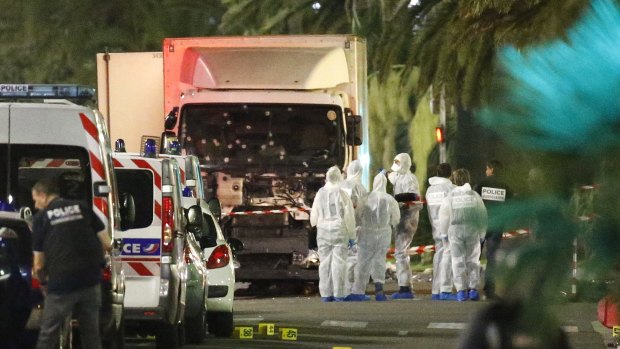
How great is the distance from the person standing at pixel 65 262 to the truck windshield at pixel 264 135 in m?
10.8

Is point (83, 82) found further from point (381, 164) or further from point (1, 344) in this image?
point (1, 344)

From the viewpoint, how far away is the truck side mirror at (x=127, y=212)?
1140cm

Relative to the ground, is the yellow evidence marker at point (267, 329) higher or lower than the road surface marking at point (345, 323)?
higher

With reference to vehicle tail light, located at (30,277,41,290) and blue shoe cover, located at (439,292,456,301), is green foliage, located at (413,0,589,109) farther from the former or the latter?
vehicle tail light, located at (30,277,41,290)

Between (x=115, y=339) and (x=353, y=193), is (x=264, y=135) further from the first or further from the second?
(x=115, y=339)

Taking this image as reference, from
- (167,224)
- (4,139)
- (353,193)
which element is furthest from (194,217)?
(353,193)

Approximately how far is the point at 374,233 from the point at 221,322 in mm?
5109

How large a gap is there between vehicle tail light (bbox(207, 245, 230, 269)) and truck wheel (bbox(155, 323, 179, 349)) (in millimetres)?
1848

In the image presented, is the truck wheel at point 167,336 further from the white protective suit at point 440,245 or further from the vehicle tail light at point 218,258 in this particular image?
the white protective suit at point 440,245

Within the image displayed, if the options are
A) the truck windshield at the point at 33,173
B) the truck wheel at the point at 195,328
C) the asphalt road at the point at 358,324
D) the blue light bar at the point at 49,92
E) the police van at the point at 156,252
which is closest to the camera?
the truck windshield at the point at 33,173

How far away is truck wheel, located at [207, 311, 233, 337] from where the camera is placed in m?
15.0

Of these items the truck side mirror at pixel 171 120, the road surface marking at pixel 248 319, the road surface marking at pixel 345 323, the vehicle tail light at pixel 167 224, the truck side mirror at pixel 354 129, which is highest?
the truck side mirror at pixel 171 120

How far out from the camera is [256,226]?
2017cm

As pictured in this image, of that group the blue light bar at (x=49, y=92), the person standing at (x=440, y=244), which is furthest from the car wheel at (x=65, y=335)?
the person standing at (x=440, y=244)
